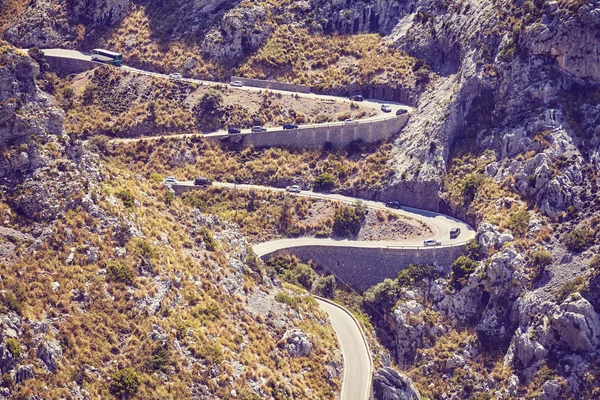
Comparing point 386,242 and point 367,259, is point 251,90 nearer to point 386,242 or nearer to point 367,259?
point 386,242

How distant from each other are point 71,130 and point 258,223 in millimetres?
27716

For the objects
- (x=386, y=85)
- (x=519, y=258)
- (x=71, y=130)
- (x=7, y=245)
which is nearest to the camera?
(x=7, y=245)

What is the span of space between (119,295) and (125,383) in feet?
32.2

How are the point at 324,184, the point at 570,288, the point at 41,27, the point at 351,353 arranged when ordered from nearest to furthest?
1. the point at 351,353
2. the point at 570,288
3. the point at 324,184
4. the point at 41,27

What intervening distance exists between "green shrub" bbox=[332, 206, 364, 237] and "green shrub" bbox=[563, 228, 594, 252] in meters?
25.0

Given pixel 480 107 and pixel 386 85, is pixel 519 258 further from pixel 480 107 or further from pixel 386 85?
pixel 386 85

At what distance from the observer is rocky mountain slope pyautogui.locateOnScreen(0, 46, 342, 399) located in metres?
91.1

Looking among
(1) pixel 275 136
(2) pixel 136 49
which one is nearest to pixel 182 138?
(1) pixel 275 136

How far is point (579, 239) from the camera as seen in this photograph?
121 metres

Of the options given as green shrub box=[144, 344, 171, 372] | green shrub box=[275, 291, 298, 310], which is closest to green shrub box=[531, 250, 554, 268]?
green shrub box=[275, 291, 298, 310]

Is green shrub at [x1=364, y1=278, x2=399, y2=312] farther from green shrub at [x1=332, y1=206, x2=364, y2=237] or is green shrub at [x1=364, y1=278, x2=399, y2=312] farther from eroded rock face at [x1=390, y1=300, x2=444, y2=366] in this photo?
green shrub at [x1=332, y1=206, x2=364, y2=237]

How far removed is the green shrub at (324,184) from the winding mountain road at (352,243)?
1070 millimetres

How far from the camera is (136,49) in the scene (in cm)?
16338

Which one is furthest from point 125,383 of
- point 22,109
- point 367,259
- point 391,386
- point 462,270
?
point 462,270
